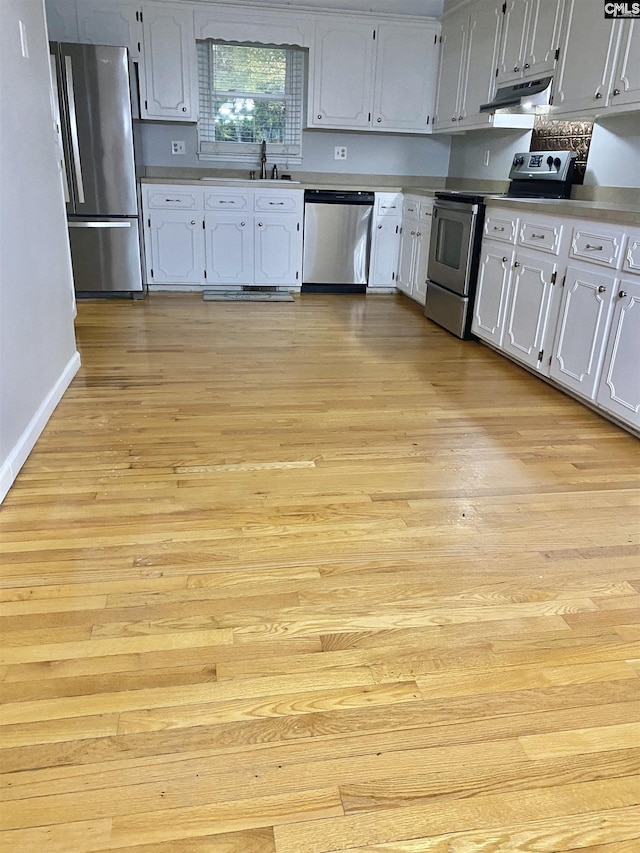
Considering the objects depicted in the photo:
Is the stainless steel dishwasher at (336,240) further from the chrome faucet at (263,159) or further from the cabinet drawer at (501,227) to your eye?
the cabinet drawer at (501,227)

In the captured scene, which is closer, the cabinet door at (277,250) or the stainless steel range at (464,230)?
the stainless steel range at (464,230)

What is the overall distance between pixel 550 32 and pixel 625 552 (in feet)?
10.6

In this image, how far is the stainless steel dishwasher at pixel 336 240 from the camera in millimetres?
5316

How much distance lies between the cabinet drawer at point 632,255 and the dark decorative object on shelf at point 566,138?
1.49 metres

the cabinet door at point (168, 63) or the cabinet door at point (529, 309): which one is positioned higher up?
the cabinet door at point (168, 63)

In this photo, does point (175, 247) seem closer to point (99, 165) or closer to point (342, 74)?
point (99, 165)

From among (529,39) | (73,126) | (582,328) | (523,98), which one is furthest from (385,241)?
(582,328)

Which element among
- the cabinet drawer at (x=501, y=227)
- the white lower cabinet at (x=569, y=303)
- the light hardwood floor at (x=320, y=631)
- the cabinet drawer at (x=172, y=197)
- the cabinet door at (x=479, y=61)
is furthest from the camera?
the cabinet drawer at (x=172, y=197)

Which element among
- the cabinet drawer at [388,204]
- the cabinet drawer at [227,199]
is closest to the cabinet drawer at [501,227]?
the cabinet drawer at [388,204]

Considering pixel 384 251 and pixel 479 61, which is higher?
pixel 479 61

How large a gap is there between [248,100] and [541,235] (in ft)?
11.3

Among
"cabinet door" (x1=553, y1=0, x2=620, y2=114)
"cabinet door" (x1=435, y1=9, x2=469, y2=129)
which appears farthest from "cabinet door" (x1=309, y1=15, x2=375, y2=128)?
"cabinet door" (x1=553, y1=0, x2=620, y2=114)

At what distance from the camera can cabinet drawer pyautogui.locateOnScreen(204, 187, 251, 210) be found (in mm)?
5156

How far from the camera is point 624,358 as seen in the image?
2689 mm
